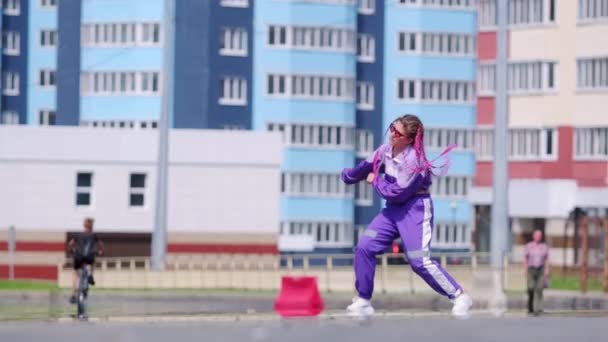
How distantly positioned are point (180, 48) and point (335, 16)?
32.2 feet

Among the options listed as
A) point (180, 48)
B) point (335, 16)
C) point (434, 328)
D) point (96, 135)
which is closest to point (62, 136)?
point (96, 135)

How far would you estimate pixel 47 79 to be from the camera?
10531cm

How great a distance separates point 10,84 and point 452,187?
25.0 meters

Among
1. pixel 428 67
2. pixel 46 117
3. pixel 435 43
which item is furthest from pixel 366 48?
pixel 46 117

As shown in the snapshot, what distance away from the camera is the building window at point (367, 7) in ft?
331

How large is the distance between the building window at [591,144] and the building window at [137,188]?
61.4 ft

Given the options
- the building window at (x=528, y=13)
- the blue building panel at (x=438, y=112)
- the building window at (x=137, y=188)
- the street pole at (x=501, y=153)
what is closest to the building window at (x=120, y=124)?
the blue building panel at (x=438, y=112)

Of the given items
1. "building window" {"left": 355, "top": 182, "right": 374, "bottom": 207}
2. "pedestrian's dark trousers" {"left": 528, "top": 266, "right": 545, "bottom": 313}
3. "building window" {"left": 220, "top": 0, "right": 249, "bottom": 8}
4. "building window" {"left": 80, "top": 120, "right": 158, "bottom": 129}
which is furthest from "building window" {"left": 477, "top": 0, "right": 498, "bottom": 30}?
"pedestrian's dark trousers" {"left": 528, "top": 266, "right": 545, "bottom": 313}

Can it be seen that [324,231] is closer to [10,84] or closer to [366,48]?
[366,48]

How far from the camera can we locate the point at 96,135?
77750 millimetres

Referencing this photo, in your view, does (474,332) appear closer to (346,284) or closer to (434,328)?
(434,328)

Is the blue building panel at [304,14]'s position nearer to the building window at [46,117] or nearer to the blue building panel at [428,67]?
the blue building panel at [428,67]

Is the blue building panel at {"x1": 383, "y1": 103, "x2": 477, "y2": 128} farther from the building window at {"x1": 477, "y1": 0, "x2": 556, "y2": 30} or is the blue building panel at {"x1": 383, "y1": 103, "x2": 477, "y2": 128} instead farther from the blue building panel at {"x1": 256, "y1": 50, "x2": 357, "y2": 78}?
the building window at {"x1": 477, "y1": 0, "x2": 556, "y2": 30}

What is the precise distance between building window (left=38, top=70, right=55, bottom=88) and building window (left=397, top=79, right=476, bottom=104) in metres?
19.1
